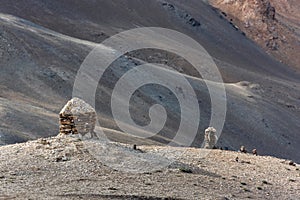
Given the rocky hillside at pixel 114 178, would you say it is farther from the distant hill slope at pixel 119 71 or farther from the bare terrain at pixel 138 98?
the distant hill slope at pixel 119 71

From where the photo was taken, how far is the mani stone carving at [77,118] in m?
16.9

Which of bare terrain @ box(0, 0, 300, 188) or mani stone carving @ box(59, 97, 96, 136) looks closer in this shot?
bare terrain @ box(0, 0, 300, 188)

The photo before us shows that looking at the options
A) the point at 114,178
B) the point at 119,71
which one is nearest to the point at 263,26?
the point at 119,71

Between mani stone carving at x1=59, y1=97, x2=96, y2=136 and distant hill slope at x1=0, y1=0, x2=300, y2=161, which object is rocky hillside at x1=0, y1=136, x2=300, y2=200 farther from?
distant hill slope at x1=0, y1=0, x2=300, y2=161

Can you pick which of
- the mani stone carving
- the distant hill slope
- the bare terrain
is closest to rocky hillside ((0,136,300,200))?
the bare terrain

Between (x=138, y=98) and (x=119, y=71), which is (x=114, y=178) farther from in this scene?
(x=119, y=71)

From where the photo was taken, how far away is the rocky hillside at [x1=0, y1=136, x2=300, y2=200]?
14.3 meters

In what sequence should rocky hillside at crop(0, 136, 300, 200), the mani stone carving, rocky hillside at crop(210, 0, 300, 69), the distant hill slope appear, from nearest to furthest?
rocky hillside at crop(0, 136, 300, 200) < the mani stone carving < the distant hill slope < rocky hillside at crop(210, 0, 300, 69)

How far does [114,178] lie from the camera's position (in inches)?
607

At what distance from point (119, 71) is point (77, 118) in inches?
1411

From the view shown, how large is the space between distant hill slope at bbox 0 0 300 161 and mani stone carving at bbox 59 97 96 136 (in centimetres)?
1093

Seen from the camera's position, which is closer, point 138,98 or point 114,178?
point 114,178

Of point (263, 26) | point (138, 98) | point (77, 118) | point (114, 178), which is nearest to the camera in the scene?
point (114, 178)

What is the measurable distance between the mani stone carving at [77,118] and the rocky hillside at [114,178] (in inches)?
20.2
